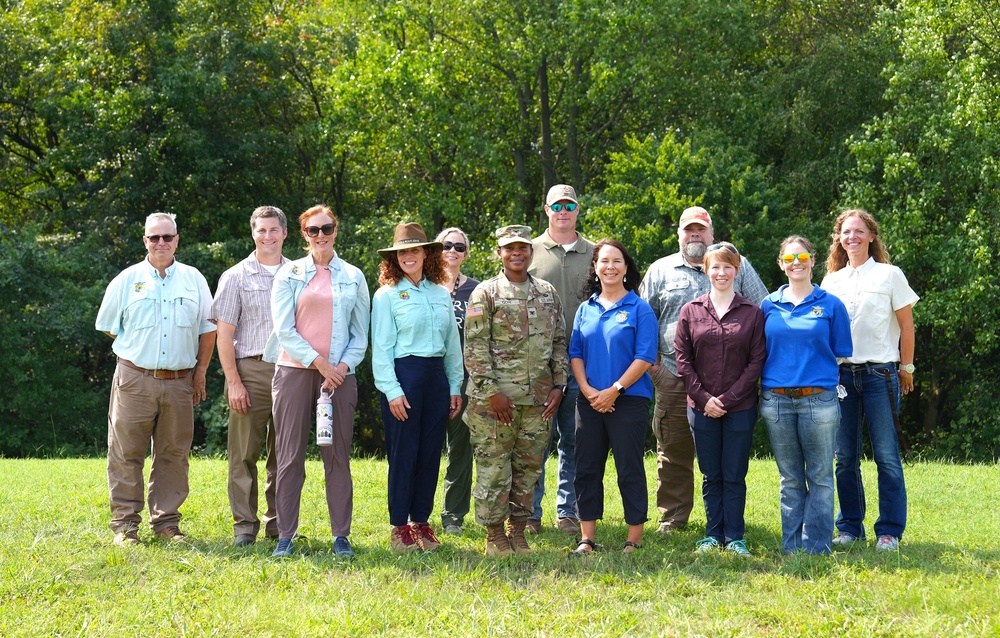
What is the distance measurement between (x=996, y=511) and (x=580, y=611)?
15.9 feet

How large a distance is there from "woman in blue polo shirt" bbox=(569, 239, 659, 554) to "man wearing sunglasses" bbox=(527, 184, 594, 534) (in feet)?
2.07

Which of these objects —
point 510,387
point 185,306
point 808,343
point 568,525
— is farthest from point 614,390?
point 185,306

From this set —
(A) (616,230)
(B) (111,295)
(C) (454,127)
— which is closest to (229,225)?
(C) (454,127)

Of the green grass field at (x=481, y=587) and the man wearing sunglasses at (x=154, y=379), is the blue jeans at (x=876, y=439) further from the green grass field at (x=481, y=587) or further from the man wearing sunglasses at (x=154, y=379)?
the man wearing sunglasses at (x=154, y=379)

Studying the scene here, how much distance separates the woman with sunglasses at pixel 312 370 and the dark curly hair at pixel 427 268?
0.84ft

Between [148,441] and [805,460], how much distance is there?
14.6ft

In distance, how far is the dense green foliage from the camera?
19094 millimetres

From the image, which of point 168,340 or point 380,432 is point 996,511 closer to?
point 168,340

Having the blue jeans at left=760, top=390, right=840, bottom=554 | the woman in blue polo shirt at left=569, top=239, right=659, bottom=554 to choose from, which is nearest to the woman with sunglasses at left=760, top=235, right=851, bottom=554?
the blue jeans at left=760, top=390, right=840, bottom=554

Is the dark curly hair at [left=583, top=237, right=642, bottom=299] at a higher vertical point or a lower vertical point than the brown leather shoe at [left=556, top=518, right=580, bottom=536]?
higher

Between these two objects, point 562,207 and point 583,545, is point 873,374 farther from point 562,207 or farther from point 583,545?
point 562,207

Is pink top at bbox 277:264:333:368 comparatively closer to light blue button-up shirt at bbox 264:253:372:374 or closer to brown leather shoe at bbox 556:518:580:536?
light blue button-up shirt at bbox 264:253:372:374

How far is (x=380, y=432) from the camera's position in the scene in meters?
24.1

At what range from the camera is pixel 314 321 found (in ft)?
20.7
